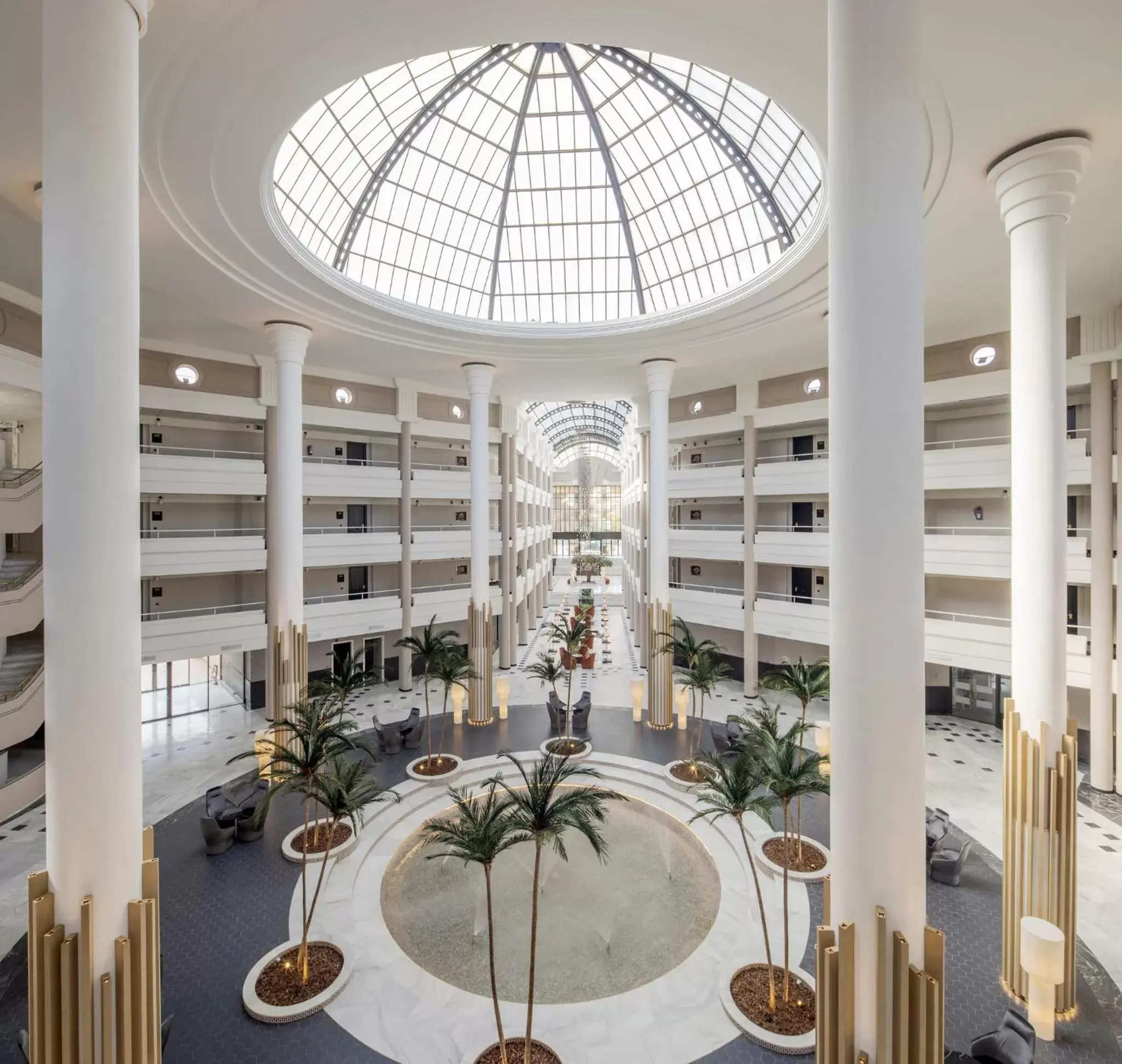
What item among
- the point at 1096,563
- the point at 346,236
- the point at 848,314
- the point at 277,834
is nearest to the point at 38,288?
the point at 346,236

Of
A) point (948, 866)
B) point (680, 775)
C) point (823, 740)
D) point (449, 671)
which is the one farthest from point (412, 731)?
point (948, 866)

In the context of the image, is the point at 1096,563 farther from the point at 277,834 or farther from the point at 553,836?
the point at 277,834

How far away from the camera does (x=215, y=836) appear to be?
11609mm

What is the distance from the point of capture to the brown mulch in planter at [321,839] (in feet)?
38.5

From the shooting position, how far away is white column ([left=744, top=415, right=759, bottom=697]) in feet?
70.9

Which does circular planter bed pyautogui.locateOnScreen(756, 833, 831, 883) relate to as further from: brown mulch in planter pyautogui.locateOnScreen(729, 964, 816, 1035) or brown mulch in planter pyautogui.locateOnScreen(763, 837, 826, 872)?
brown mulch in planter pyautogui.locateOnScreen(729, 964, 816, 1035)

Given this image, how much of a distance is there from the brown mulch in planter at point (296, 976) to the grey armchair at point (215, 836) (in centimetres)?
366

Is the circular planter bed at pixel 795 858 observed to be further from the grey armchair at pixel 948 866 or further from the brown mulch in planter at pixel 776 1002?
the brown mulch in planter at pixel 776 1002

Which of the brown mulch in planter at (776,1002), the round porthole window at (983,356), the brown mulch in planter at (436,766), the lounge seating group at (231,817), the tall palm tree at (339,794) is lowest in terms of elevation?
the brown mulch in planter at (776,1002)

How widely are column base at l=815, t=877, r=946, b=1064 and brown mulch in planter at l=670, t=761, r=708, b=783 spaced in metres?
9.25

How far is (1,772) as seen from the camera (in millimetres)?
13617

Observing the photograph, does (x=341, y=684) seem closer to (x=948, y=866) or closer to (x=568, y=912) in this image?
(x=568, y=912)

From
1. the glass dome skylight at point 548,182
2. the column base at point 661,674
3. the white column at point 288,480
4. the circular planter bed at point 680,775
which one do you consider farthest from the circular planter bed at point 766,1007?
the glass dome skylight at point 548,182

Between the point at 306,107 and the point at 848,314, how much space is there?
8462 millimetres
